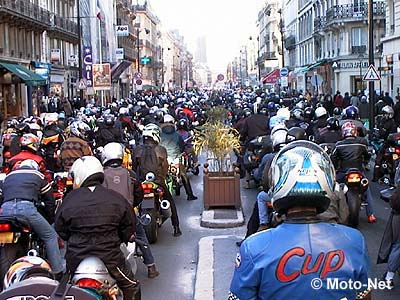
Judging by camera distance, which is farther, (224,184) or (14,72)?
(14,72)

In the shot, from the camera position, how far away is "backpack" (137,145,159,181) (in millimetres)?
10859

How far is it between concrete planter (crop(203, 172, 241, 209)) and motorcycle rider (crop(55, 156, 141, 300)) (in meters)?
6.74

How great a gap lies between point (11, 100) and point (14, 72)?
438cm

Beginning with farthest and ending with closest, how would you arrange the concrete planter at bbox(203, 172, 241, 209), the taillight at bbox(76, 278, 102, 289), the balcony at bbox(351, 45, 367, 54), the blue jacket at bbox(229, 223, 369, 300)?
the balcony at bbox(351, 45, 367, 54) → the concrete planter at bbox(203, 172, 241, 209) → the taillight at bbox(76, 278, 102, 289) → the blue jacket at bbox(229, 223, 369, 300)

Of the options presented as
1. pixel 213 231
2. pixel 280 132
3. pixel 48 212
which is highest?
pixel 280 132

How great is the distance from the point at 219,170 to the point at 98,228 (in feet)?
24.7

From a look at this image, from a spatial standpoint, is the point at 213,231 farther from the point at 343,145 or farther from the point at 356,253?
the point at 356,253

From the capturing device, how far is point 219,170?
1308 cm

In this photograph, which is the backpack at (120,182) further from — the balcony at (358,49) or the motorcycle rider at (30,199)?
the balcony at (358,49)

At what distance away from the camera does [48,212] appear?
8.37 metres

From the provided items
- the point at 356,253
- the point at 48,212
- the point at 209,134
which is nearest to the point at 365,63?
the point at 209,134

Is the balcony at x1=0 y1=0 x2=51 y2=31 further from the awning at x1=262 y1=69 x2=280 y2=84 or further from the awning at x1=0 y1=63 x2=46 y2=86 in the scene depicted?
the awning at x1=262 y1=69 x2=280 y2=84

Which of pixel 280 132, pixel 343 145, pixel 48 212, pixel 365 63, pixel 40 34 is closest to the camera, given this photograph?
pixel 48 212

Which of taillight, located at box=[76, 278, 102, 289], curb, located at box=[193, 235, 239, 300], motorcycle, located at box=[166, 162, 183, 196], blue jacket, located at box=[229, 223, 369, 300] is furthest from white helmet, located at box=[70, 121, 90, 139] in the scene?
blue jacket, located at box=[229, 223, 369, 300]
